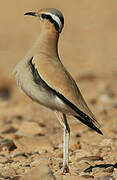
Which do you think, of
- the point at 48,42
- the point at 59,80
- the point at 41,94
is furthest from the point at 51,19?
the point at 41,94

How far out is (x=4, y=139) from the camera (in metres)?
6.98

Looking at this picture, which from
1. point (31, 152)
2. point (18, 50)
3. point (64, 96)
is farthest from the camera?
point (18, 50)

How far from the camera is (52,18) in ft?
17.5

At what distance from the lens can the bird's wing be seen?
16.3ft

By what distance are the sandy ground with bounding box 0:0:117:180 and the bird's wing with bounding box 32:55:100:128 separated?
68 centimetres

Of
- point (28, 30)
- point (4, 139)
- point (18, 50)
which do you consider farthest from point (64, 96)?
point (28, 30)

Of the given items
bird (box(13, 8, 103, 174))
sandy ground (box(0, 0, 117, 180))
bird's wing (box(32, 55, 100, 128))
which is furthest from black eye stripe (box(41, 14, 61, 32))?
sandy ground (box(0, 0, 117, 180))

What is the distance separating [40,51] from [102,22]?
1655 cm

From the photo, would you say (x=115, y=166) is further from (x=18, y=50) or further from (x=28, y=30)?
(x=28, y=30)

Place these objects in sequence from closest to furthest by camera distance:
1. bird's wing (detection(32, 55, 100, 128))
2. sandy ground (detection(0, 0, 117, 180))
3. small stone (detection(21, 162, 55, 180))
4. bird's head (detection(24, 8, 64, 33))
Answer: small stone (detection(21, 162, 55, 180)), bird's wing (detection(32, 55, 100, 128)), bird's head (detection(24, 8, 64, 33)), sandy ground (detection(0, 0, 117, 180))

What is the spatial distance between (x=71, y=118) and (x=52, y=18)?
10.4 ft

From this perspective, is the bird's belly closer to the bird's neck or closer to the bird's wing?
the bird's wing

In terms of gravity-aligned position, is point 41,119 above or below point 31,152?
above

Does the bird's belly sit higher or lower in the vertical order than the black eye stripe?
lower
